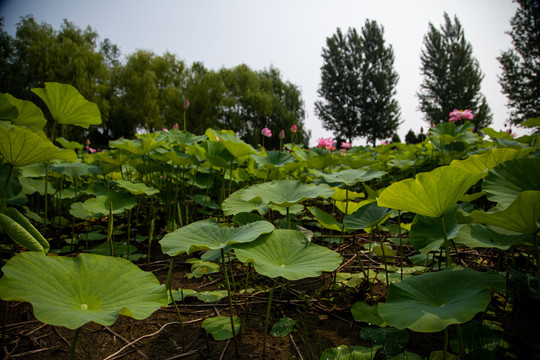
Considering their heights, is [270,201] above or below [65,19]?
below

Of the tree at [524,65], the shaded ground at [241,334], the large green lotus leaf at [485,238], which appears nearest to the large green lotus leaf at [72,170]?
the shaded ground at [241,334]

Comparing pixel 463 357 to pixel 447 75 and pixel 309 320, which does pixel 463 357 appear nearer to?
pixel 309 320

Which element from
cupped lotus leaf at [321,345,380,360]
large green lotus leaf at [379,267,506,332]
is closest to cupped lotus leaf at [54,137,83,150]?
cupped lotus leaf at [321,345,380,360]

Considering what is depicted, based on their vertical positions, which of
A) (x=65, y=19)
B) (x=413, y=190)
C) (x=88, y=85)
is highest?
(x=65, y=19)

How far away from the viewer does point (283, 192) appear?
4.28ft

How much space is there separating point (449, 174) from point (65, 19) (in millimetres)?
19487

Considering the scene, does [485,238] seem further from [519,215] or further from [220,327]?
[220,327]

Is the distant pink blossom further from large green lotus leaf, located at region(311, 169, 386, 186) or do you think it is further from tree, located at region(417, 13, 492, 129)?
tree, located at region(417, 13, 492, 129)

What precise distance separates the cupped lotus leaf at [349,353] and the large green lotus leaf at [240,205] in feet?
1.93

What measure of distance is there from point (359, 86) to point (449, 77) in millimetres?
7892

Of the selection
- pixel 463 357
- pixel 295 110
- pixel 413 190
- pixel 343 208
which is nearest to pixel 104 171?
pixel 343 208

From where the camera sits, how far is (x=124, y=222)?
230cm

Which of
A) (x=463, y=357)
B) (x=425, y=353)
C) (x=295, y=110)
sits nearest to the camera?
(x=463, y=357)

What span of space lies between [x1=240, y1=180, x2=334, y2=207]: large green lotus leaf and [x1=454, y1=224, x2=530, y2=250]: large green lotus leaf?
0.47 meters
